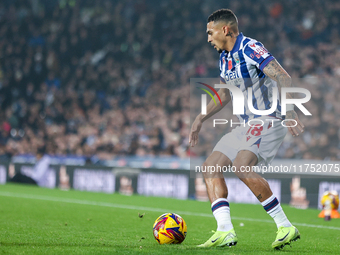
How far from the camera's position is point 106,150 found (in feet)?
52.9

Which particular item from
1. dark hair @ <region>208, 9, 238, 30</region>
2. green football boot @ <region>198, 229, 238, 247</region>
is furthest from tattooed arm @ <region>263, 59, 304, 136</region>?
green football boot @ <region>198, 229, 238, 247</region>

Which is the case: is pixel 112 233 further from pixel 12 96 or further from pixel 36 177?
pixel 12 96

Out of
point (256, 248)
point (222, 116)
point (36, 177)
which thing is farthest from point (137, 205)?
point (36, 177)

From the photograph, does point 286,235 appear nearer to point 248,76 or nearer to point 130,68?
point 248,76

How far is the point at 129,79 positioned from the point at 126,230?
13472 mm

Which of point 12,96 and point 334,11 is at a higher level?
point 334,11

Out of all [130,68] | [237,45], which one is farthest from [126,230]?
[130,68]

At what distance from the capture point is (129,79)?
61.7ft

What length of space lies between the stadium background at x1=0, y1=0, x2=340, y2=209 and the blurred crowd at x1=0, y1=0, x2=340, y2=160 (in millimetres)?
45

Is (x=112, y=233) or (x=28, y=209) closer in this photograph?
(x=112, y=233)

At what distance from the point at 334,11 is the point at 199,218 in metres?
11.5

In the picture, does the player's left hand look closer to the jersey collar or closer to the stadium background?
the jersey collar

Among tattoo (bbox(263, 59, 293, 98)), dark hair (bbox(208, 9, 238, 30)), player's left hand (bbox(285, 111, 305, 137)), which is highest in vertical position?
dark hair (bbox(208, 9, 238, 30))

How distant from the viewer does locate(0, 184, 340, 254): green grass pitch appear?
4.13 meters
